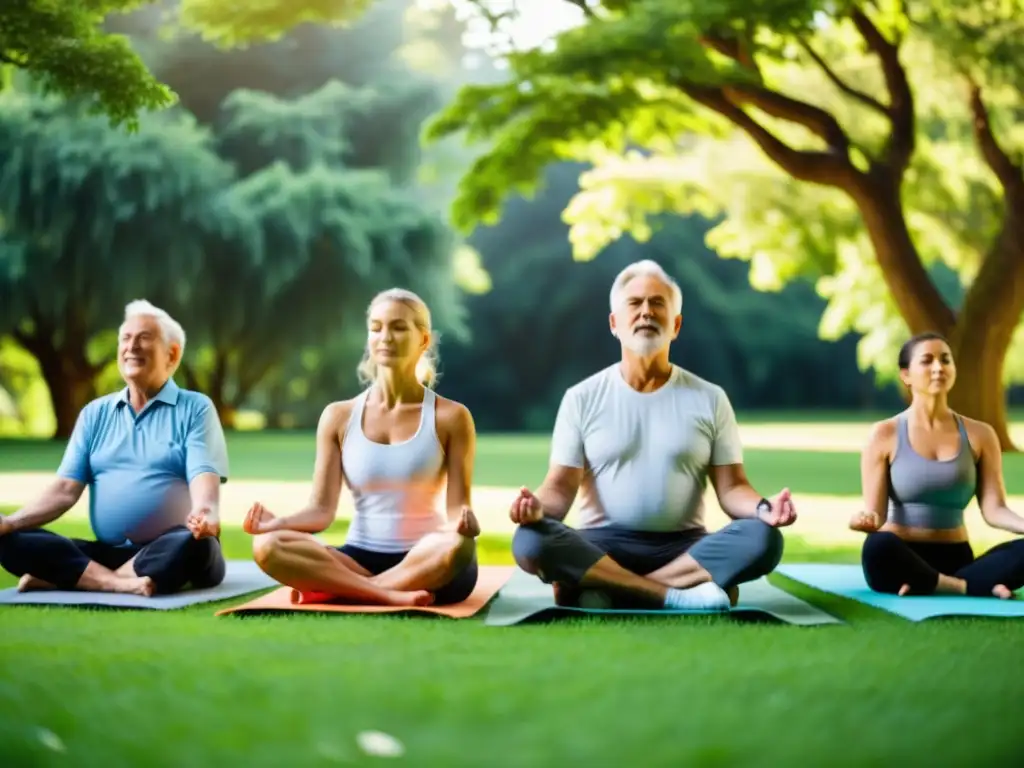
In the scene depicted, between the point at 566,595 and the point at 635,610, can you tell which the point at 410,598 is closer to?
the point at 566,595

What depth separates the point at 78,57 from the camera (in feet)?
26.9

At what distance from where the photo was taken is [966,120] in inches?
595

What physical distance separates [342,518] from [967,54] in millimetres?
8628

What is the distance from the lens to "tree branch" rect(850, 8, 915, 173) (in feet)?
43.8

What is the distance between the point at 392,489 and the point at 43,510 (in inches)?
49.9

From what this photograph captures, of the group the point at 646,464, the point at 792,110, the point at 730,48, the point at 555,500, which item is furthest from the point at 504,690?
the point at 792,110

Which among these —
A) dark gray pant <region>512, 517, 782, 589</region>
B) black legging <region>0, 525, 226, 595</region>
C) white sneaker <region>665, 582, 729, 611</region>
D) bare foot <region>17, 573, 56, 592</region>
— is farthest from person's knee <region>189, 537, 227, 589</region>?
white sneaker <region>665, 582, 729, 611</region>

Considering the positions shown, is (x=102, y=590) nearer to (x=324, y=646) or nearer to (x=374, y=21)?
(x=324, y=646)

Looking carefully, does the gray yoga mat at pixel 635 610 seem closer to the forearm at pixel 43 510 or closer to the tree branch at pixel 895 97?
the forearm at pixel 43 510

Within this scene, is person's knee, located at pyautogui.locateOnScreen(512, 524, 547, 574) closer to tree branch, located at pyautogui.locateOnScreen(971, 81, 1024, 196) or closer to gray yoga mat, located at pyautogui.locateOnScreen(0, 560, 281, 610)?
gray yoga mat, located at pyautogui.locateOnScreen(0, 560, 281, 610)

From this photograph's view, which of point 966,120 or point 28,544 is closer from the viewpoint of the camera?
point 28,544

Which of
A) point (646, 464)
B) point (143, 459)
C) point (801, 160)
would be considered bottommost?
point (143, 459)

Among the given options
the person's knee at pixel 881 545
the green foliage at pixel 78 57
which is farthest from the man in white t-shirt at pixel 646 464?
the green foliage at pixel 78 57

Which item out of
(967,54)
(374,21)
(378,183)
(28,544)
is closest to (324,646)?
(28,544)
